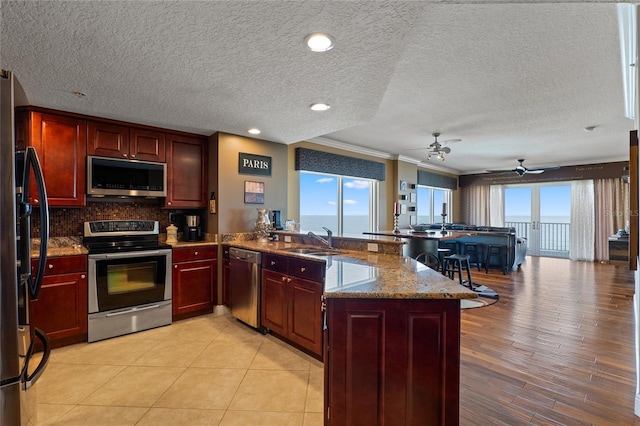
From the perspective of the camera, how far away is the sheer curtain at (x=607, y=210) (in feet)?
23.0

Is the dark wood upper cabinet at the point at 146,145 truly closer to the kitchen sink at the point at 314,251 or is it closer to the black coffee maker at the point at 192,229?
the black coffee maker at the point at 192,229

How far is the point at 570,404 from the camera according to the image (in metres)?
1.93

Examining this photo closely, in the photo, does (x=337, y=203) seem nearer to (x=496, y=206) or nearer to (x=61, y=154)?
(x=61, y=154)

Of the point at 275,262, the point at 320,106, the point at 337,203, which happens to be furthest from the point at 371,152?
the point at 275,262

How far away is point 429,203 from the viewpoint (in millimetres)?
8594

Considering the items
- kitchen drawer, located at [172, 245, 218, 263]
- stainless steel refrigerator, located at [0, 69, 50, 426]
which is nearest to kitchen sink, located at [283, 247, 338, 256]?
kitchen drawer, located at [172, 245, 218, 263]

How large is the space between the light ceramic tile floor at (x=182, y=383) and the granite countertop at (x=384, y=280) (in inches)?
35.0

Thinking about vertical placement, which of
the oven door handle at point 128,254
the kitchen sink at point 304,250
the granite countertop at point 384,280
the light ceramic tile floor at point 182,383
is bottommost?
the light ceramic tile floor at point 182,383

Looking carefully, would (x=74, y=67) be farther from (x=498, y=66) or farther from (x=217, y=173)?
(x=498, y=66)

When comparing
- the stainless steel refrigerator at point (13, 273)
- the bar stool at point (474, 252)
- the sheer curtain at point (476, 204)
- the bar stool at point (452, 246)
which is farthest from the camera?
the sheer curtain at point (476, 204)

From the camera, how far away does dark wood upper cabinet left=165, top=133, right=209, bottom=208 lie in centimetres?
368

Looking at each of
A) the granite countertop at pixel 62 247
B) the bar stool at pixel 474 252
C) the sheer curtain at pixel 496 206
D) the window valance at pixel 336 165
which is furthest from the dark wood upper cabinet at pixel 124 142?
the sheer curtain at pixel 496 206

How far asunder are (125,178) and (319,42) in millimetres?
2717

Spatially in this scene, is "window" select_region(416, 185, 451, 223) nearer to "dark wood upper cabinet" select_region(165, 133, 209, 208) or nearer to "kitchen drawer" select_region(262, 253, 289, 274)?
"dark wood upper cabinet" select_region(165, 133, 209, 208)
